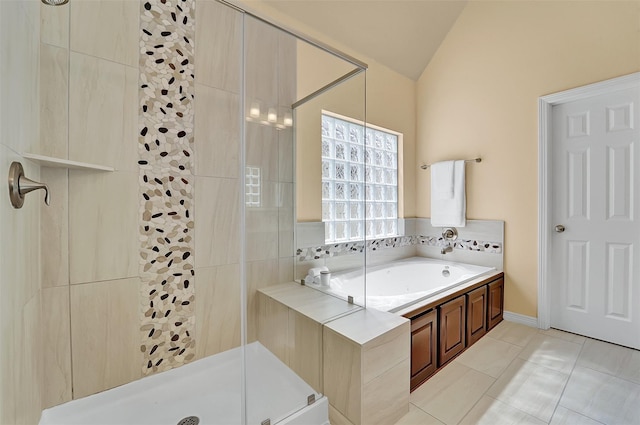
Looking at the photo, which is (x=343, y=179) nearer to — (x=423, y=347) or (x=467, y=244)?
(x=423, y=347)

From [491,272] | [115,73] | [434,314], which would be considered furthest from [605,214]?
[115,73]

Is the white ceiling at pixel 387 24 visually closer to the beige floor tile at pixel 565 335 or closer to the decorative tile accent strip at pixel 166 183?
the decorative tile accent strip at pixel 166 183

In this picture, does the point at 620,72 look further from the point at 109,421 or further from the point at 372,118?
the point at 109,421

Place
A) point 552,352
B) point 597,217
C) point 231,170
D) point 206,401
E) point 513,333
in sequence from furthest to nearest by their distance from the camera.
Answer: point 513,333 → point 597,217 → point 552,352 → point 231,170 → point 206,401

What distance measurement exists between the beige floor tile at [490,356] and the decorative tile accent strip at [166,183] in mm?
1874

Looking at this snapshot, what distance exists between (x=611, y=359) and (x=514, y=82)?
91.9 inches

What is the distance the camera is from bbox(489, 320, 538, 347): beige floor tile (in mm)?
2189

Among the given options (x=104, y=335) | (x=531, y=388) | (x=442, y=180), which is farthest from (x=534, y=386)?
(x=104, y=335)

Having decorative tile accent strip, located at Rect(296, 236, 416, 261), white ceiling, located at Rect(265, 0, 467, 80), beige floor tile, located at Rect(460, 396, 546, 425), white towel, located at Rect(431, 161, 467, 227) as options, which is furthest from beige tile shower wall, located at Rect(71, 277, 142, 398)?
white towel, located at Rect(431, 161, 467, 227)

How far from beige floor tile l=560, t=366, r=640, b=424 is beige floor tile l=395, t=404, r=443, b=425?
75 cm

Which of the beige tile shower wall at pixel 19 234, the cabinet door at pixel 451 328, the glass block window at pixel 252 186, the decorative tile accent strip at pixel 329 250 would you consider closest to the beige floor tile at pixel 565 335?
the cabinet door at pixel 451 328

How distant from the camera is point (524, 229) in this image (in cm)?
247

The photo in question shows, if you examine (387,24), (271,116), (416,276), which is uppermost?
(387,24)

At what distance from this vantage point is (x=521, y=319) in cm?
249
